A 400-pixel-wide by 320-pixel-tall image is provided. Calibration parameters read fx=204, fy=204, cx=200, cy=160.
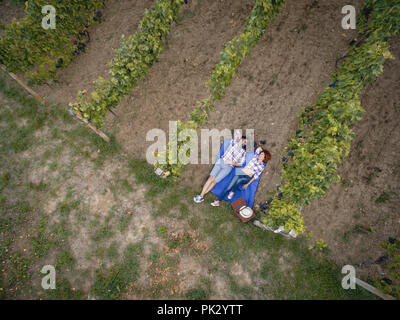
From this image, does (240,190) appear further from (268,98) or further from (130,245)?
(130,245)

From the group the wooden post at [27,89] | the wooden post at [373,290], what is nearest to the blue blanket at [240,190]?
the wooden post at [373,290]

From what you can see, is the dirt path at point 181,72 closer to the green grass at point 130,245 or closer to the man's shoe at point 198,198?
the green grass at point 130,245

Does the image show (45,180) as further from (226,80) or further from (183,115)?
(226,80)

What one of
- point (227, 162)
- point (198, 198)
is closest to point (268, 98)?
point (227, 162)

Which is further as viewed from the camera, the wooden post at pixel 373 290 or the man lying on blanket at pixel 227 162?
the man lying on blanket at pixel 227 162

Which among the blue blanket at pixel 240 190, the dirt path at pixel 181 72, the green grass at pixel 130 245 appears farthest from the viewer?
the dirt path at pixel 181 72

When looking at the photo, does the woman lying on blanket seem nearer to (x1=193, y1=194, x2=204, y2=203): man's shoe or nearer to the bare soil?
(x1=193, y1=194, x2=204, y2=203): man's shoe
